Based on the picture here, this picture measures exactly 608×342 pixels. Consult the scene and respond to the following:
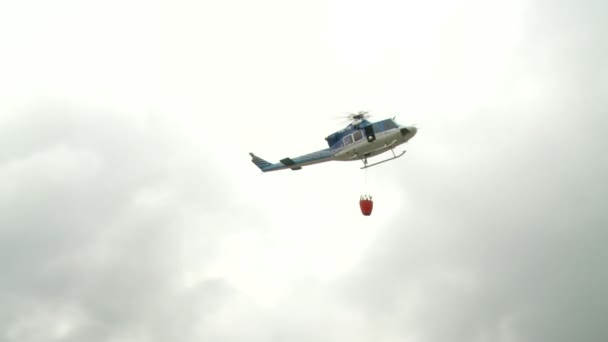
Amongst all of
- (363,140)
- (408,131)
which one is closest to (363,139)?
(363,140)

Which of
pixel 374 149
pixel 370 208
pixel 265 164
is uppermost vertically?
pixel 265 164

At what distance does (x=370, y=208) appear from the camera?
174ft

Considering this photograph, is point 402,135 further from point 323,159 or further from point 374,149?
point 323,159

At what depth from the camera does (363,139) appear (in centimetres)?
5491

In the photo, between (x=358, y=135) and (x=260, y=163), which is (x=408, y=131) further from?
(x=260, y=163)

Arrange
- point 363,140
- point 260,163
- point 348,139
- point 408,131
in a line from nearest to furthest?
1. point 408,131
2. point 363,140
3. point 348,139
4. point 260,163

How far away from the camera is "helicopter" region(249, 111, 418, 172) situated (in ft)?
178

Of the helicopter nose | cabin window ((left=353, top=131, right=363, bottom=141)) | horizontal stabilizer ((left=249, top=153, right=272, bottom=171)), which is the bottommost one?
the helicopter nose

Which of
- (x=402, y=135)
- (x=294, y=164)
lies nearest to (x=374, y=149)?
(x=402, y=135)

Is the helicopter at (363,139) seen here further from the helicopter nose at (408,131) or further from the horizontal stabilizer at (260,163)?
the horizontal stabilizer at (260,163)

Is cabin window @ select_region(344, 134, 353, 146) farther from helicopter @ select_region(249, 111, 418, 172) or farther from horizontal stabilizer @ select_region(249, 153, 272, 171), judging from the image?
horizontal stabilizer @ select_region(249, 153, 272, 171)

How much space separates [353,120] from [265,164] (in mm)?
13814

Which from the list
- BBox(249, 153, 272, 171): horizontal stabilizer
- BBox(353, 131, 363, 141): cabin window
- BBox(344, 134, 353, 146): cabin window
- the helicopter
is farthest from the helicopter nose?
BBox(249, 153, 272, 171): horizontal stabilizer

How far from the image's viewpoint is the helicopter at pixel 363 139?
5431cm
